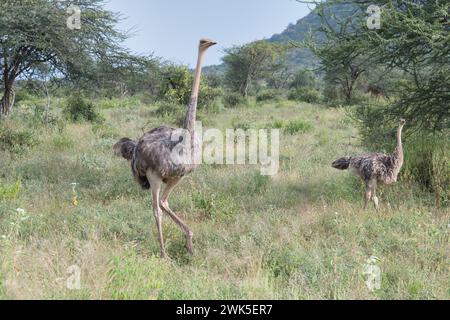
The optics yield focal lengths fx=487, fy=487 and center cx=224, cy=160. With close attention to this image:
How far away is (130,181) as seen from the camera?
721 cm

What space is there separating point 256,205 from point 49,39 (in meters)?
7.68

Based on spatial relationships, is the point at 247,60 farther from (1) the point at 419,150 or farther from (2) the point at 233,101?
(1) the point at 419,150

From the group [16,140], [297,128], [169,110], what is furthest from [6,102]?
[297,128]

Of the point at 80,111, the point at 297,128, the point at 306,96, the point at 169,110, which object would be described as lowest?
the point at 297,128

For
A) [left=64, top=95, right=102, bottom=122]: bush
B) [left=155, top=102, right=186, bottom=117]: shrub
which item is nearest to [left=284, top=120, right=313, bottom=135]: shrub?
[left=155, top=102, right=186, bottom=117]: shrub

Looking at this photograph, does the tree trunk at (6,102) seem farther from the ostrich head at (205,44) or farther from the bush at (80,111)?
the ostrich head at (205,44)

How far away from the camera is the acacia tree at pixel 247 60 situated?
34.7m

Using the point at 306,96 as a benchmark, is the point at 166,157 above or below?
below

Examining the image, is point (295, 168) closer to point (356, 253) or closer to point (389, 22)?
point (389, 22)

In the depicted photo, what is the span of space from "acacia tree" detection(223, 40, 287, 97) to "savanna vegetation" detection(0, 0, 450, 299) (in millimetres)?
23564

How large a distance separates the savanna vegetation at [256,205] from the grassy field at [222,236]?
0.06ft

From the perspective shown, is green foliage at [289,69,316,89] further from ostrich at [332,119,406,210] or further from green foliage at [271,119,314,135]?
ostrich at [332,119,406,210]

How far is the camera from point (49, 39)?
1137 cm
